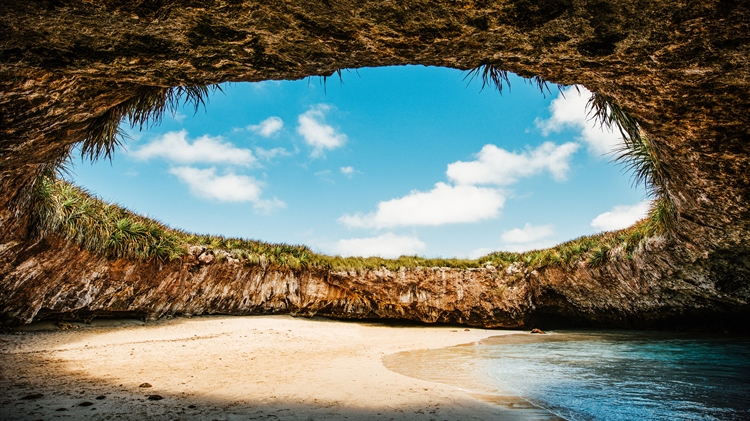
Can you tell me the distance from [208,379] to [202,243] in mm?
6041

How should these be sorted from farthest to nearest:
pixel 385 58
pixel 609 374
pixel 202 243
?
pixel 202 243
pixel 609 374
pixel 385 58

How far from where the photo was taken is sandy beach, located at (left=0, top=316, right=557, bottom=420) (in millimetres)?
3287

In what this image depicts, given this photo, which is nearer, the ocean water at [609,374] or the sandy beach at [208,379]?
the sandy beach at [208,379]

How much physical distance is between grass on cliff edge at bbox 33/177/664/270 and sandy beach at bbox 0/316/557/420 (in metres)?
1.81

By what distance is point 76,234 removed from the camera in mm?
7066

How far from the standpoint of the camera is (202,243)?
984 cm

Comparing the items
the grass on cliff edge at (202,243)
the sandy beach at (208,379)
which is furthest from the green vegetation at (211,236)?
the sandy beach at (208,379)

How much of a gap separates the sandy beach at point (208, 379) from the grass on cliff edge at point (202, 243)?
1806 millimetres

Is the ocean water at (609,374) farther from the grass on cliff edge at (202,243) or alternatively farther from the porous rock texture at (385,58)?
the grass on cliff edge at (202,243)

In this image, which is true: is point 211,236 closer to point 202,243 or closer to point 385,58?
point 202,243

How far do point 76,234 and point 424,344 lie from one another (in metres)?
7.46

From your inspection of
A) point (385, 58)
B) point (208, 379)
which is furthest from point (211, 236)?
point (385, 58)

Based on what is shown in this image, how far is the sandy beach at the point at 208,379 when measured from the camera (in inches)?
129

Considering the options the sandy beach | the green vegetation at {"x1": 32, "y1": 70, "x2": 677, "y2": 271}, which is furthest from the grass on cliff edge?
the sandy beach
